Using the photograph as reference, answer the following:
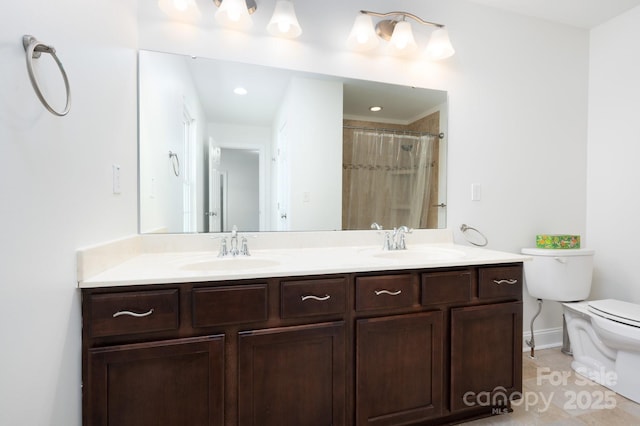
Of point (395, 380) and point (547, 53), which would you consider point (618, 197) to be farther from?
point (395, 380)

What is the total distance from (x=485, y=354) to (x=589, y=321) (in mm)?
1090

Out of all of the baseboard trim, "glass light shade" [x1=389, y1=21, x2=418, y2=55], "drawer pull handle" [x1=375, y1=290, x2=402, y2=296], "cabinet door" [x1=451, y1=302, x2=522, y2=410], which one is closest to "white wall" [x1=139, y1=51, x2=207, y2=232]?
"drawer pull handle" [x1=375, y1=290, x2=402, y2=296]

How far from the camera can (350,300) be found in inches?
48.0

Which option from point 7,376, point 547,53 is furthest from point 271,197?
point 547,53

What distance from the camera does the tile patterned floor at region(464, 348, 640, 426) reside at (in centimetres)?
148

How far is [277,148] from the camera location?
5.61 feet

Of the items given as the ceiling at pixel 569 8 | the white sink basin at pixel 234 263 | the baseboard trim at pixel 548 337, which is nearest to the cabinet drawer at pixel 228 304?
the white sink basin at pixel 234 263

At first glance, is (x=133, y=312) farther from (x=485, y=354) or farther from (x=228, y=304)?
(x=485, y=354)

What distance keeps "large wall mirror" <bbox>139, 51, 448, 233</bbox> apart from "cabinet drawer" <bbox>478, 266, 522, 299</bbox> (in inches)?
23.6

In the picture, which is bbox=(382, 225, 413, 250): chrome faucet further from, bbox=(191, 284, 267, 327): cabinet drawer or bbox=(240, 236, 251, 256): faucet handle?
bbox=(191, 284, 267, 327): cabinet drawer

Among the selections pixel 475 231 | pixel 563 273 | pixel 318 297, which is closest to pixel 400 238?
pixel 475 231

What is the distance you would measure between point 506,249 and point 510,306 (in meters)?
0.85

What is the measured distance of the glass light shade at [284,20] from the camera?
1605 millimetres

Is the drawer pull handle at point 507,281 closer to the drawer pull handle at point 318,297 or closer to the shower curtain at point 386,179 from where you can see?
the shower curtain at point 386,179
